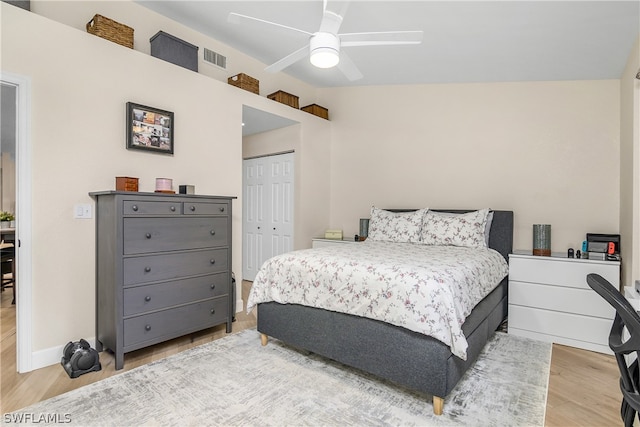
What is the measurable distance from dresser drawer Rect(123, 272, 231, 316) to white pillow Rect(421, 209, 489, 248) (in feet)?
7.22

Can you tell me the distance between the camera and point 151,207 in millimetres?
2525

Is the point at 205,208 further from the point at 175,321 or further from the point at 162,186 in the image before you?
the point at 175,321

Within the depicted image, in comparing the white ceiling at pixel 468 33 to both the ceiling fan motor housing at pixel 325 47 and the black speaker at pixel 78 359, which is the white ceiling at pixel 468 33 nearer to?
the ceiling fan motor housing at pixel 325 47

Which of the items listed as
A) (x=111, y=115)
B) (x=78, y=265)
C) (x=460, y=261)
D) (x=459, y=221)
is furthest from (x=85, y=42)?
(x=459, y=221)

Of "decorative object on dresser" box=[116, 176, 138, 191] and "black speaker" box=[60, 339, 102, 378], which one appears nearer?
"black speaker" box=[60, 339, 102, 378]

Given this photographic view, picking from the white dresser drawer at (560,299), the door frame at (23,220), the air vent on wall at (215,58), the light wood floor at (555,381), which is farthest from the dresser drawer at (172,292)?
the white dresser drawer at (560,299)

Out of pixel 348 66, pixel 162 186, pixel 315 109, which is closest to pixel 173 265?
pixel 162 186

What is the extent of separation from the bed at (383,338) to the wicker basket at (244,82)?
2200 millimetres

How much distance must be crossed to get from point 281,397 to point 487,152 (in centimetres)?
346

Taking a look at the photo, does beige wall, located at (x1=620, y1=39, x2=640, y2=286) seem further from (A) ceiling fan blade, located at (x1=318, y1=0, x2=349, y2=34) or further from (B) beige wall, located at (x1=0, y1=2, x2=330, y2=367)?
(B) beige wall, located at (x1=0, y1=2, x2=330, y2=367)

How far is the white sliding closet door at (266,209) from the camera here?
16.0 ft

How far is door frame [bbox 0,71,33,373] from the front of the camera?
2.30 metres

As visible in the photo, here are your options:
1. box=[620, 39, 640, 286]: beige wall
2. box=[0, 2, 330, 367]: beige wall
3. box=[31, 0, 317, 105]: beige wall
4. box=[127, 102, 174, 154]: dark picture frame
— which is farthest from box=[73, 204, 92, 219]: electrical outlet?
box=[620, 39, 640, 286]: beige wall

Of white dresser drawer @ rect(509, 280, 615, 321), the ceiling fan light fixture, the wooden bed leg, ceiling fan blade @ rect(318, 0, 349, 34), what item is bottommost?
the wooden bed leg
